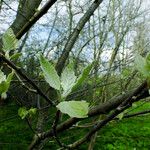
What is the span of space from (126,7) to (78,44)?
3.13 ft

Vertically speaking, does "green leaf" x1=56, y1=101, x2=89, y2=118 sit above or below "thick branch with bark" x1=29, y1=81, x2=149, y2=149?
above

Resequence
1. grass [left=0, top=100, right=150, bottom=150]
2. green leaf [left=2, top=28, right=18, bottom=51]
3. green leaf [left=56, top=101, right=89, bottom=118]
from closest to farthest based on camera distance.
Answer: green leaf [left=56, top=101, right=89, bottom=118] < green leaf [left=2, top=28, right=18, bottom=51] < grass [left=0, top=100, right=150, bottom=150]

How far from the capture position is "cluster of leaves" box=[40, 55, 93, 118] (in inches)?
16.3

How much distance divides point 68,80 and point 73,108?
0.25 feet

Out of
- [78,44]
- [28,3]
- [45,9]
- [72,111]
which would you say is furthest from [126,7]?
[72,111]

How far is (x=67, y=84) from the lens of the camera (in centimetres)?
48

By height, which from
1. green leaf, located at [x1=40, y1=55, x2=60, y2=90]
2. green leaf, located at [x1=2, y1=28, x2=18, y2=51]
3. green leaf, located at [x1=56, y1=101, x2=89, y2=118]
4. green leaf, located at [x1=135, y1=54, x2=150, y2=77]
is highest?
green leaf, located at [x1=2, y1=28, x2=18, y2=51]

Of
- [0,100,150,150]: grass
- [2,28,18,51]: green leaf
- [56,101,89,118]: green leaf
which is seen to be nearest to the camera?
[56,101,89,118]: green leaf

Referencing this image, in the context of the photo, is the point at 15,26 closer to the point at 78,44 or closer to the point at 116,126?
the point at 78,44

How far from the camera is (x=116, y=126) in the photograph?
7.68m

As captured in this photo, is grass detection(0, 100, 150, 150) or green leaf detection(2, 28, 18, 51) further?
grass detection(0, 100, 150, 150)

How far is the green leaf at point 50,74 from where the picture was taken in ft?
1.50

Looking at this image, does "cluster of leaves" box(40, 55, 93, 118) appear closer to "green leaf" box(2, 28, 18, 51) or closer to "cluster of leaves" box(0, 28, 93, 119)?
"cluster of leaves" box(0, 28, 93, 119)

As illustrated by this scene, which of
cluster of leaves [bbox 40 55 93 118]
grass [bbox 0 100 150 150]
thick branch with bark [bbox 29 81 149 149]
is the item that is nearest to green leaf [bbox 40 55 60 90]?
cluster of leaves [bbox 40 55 93 118]
